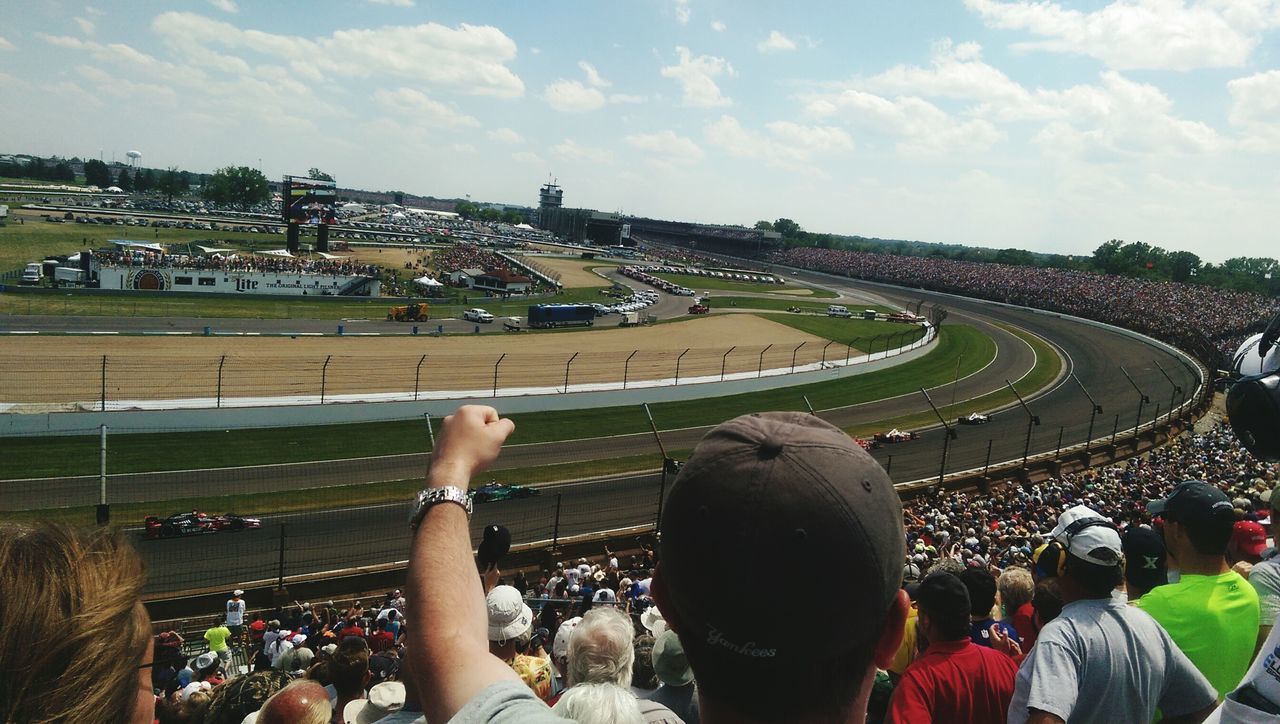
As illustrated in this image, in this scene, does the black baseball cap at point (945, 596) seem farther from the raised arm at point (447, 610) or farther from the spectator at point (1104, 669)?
the raised arm at point (447, 610)

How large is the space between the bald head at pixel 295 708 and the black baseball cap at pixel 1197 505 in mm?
4445

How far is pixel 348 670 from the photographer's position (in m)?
5.04

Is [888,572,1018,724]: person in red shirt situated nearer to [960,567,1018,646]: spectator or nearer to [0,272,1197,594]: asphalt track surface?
[960,567,1018,646]: spectator

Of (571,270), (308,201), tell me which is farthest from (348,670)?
(571,270)

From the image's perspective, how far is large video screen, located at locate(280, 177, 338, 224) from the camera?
75.6 metres

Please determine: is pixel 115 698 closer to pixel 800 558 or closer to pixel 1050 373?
pixel 800 558

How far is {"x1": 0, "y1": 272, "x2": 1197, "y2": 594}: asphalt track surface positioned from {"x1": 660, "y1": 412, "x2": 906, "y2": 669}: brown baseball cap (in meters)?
7.74

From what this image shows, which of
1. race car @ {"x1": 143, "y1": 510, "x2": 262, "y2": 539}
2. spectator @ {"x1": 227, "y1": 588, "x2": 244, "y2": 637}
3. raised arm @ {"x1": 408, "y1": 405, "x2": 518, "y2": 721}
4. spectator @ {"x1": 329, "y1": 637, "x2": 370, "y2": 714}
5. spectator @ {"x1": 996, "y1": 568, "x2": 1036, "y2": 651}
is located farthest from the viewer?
race car @ {"x1": 143, "y1": 510, "x2": 262, "y2": 539}

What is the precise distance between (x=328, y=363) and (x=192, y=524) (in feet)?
61.0

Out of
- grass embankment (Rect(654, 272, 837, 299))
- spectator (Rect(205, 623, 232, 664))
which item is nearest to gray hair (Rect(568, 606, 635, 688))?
spectator (Rect(205, 623, 232, 664))

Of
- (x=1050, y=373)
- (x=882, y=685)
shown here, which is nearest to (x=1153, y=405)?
(x=1050, y=373)

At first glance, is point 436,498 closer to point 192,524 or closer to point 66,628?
point 66,628

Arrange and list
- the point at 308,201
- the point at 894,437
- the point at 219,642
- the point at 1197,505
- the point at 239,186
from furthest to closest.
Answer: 1. the point at 239,186
2. the point at 308,201
3. the point at 894,437
4. the point at 219,642
5. the point at 1197,505

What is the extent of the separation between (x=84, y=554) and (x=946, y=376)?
48.0 meters
